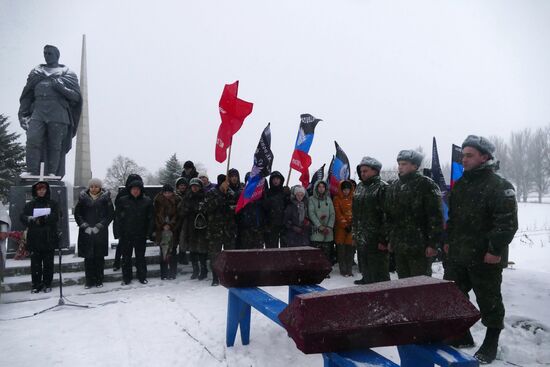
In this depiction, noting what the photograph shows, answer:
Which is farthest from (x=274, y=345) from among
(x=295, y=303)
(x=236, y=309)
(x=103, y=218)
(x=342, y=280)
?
(x=103, y=218)

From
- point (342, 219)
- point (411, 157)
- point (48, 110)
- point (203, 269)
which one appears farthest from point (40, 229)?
point (411, 157)

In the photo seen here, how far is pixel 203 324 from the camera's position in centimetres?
450

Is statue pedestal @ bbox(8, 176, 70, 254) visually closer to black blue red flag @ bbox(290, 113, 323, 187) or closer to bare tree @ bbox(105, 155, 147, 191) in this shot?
black blue red flag @ bbox(290, 113, 323, 187)

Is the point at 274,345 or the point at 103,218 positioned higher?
the point at 103,218

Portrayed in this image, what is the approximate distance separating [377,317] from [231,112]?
563 cm

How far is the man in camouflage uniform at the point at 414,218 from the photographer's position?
12.9 ft

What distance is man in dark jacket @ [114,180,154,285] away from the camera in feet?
21.7

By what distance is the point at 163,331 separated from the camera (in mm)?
4293

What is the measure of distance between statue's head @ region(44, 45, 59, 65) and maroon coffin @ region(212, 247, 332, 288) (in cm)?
724

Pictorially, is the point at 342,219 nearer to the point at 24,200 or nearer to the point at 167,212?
the point at 167,212

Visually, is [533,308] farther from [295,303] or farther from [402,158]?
[295,303]

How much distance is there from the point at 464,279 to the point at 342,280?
3.48 m

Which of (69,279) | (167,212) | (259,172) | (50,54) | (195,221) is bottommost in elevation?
(69,279)

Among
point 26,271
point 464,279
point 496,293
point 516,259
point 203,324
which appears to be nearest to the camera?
point 496,293
